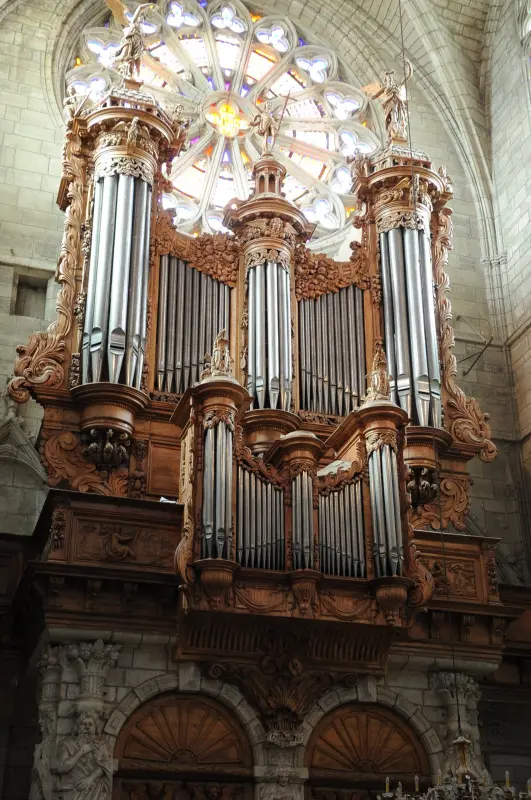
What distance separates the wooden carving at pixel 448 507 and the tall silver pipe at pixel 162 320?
3527 millimetres

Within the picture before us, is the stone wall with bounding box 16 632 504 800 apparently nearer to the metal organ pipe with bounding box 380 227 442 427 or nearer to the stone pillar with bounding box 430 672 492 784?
the stone pillar with bounding box 430 672 492 784

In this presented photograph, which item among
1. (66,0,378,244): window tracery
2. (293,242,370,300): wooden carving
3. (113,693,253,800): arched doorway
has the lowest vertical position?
(113,693,253,800): arched doorway

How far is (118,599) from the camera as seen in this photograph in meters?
11.7

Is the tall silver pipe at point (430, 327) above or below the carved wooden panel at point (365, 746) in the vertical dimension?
above

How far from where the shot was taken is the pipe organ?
11.8 metres

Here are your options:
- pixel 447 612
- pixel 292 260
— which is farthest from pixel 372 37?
pixel 447 612

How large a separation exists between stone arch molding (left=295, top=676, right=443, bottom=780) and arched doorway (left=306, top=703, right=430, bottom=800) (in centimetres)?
7

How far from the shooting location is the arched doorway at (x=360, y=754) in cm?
1188

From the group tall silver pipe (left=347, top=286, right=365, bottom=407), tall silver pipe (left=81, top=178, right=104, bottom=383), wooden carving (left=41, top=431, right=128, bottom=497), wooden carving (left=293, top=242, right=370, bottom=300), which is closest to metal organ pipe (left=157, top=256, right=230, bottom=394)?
tall silver pipe (left=81, top=178, right=104, bottom=383)

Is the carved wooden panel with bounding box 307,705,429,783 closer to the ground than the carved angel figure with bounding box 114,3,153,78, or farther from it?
closer to the ground

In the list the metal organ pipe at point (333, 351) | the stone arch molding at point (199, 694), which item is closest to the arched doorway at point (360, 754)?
the stone arch molding at point (199, 694)

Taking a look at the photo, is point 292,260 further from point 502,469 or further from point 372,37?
point 372,37

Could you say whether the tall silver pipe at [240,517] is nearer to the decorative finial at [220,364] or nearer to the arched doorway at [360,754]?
the decorative finial at [220,364]

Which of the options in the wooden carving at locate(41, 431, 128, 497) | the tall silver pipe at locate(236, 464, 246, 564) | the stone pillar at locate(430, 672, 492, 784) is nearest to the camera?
the tall silver pipe at locate(236, 464, 246, 564)
